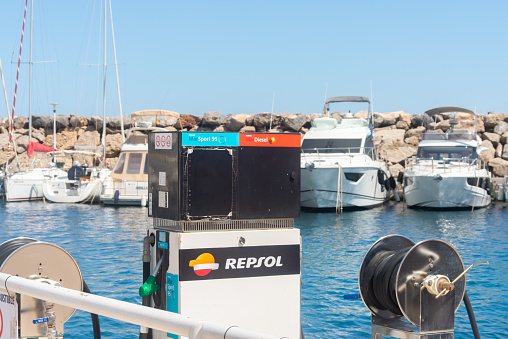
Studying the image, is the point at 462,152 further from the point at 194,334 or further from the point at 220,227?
the point at 194,334

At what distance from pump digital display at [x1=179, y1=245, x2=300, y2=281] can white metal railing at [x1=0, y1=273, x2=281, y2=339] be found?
1.57m

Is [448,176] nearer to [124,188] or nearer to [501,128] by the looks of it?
[124,188]

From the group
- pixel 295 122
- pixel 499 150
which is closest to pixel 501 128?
pixel 499 150

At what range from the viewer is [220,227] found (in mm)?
5934

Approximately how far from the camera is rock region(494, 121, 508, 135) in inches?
1983

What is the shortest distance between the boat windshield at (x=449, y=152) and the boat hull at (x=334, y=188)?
326 centimetres

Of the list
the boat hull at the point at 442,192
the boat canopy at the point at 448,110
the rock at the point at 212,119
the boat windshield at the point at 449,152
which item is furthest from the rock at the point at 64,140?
the boat hull at the point at 442,192

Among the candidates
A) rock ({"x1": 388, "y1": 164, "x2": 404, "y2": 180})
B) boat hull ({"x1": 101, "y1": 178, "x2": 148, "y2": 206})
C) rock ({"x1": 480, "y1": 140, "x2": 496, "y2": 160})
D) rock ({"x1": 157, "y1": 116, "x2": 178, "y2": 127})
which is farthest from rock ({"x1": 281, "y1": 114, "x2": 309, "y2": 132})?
boat hull ({"x1": 101, "y1": 178, "x2": 148, "y2": 206})

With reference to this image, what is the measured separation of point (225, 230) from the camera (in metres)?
5.93

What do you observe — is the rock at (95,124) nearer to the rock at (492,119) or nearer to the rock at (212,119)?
the rock at (212,119)

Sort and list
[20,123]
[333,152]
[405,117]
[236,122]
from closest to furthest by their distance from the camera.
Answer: [333,152], [236,122], [405,117], [20,123]

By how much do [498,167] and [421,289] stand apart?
4284cm

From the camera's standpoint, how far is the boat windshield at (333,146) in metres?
34.2

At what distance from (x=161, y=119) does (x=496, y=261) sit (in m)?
39.4
